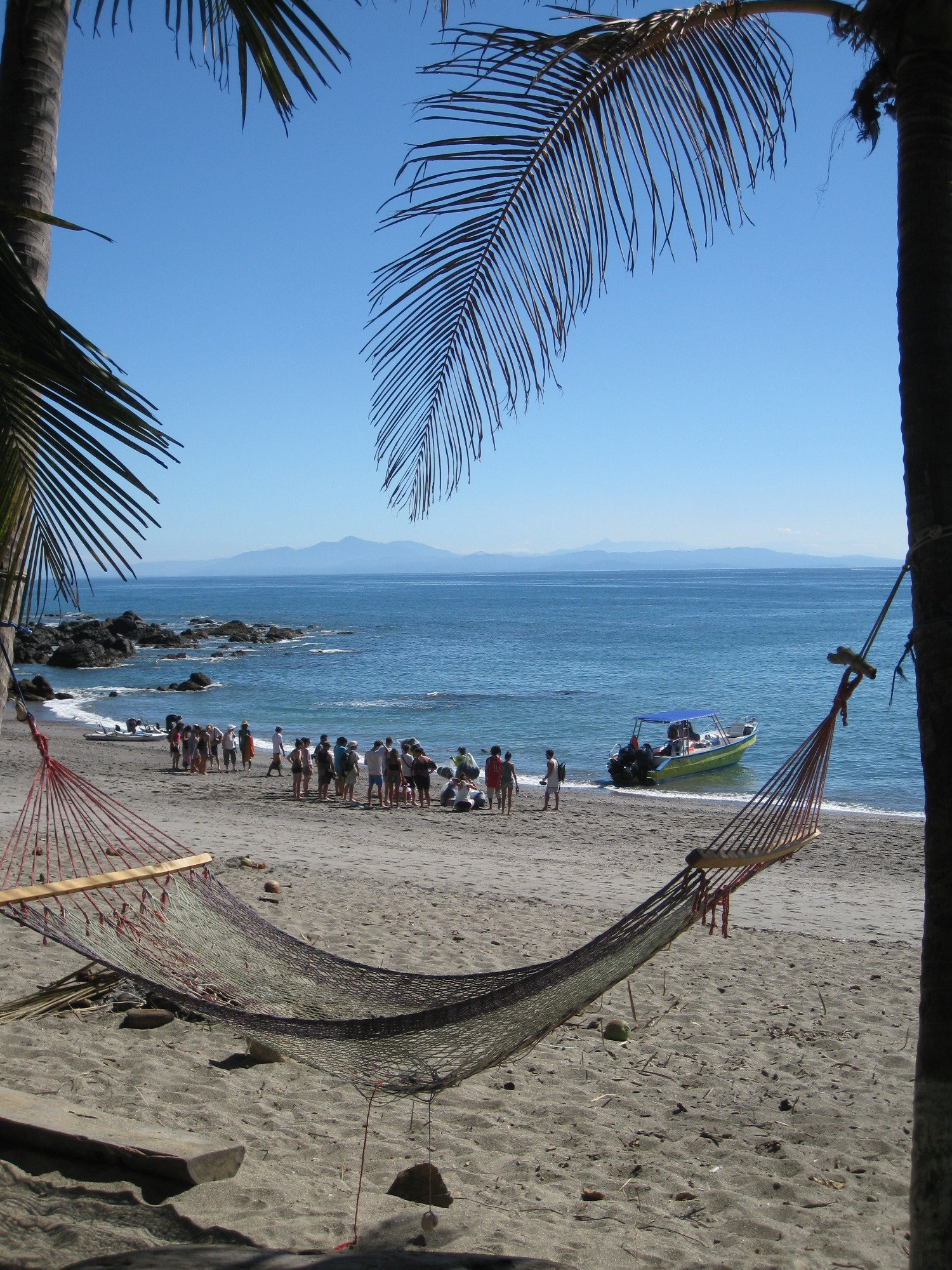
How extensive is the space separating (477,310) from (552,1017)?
6.72 ft

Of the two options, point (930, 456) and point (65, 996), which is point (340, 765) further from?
point (930, 456)

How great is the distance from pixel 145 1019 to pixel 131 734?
20.9 meters

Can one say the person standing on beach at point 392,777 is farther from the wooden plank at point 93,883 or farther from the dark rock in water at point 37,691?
the dark rock in water at point 37,691

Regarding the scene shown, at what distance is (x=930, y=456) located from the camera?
2008mm

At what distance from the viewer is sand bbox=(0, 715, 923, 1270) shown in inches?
119

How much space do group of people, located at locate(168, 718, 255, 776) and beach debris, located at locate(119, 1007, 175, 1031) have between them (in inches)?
537

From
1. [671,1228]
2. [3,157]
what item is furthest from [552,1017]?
[3,157]

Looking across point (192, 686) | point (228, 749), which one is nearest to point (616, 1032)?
point (228, 749)

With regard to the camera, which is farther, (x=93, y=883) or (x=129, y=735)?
(x=129, y=735)

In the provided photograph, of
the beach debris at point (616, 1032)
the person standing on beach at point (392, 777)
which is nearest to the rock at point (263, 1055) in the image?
the beach debris at point (616, 1032)

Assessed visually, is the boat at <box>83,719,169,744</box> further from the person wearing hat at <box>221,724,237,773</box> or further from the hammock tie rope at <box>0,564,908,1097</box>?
the hammock tie rope at <box>0,564,908,1097</box>

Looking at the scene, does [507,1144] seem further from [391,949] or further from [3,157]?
[3,157]

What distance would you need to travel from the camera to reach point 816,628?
228ft

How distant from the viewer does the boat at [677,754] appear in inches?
771
